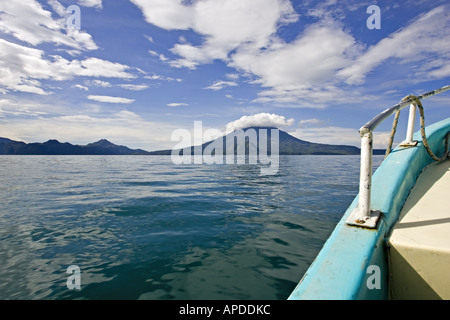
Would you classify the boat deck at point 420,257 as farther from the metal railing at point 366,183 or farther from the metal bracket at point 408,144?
the metal bracket at point 408,144

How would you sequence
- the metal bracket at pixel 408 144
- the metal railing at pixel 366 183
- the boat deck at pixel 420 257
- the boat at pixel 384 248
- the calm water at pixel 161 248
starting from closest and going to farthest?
the boat at pixel 384 248 → the boat deck at pixel 420 257 → the metal railing at pixel 366 183 → the calm water at pixel 161 248 → the metal bracket at pixel 408 144

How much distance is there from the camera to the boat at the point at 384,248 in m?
1.46

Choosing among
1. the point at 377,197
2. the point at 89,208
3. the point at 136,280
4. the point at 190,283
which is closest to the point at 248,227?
the point at 190,283

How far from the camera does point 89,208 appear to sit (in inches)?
286

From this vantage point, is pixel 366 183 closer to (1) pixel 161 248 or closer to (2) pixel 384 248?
(2) pixel 384 248

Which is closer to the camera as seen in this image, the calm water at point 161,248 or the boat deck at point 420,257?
the boat deck at point 420,257

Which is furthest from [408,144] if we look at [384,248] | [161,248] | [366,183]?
[161,248]

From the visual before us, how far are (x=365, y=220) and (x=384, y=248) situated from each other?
0.83 feet

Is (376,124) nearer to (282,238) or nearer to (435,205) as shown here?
(435,205)

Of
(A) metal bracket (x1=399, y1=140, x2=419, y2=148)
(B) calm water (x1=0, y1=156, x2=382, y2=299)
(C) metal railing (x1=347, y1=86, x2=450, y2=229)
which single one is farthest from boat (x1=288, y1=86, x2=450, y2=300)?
(B) calm water (x1=0, y1=156, x2=382, y2=299)

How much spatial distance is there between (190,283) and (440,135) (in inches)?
196

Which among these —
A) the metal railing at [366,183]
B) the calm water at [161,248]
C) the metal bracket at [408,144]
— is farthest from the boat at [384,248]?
the calm water at [161,248]

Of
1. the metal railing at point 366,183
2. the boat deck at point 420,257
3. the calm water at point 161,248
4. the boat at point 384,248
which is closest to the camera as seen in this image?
the boat at point 384,248

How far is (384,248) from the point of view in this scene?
1.84 meters
